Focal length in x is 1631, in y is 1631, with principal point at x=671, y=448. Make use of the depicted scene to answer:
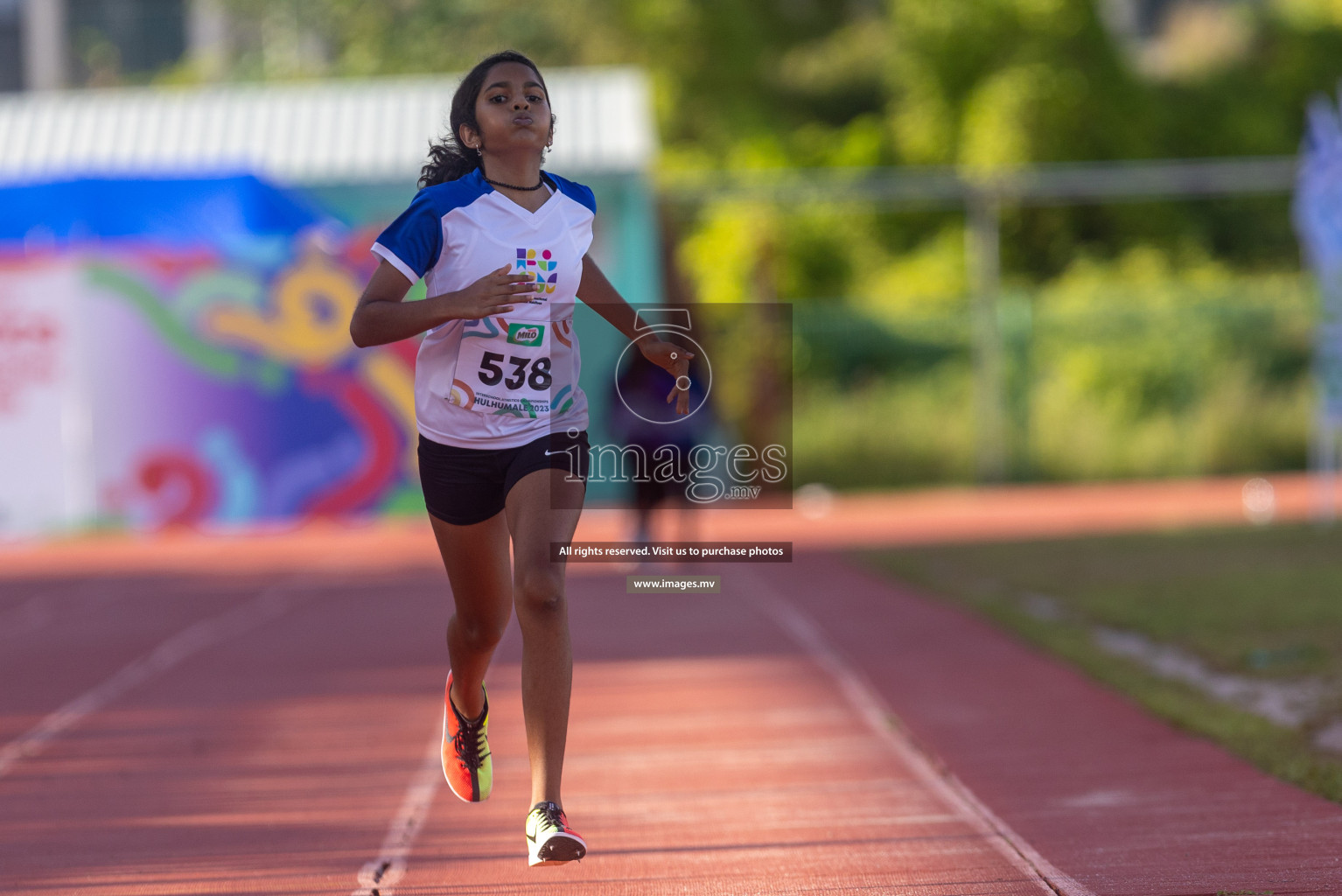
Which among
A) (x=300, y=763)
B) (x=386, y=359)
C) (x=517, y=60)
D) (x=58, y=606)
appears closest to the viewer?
(x=517, y=60)

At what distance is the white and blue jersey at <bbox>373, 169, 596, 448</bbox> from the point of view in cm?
408

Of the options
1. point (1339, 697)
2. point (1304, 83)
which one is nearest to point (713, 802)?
point (1339, 697)

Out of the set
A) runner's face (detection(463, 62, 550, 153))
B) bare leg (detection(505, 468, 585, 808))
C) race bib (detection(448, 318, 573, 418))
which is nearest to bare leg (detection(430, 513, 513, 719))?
bare leg (detection(505, 468, 585, 808))

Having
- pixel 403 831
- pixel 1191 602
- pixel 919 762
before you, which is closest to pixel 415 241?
pixel 403 831

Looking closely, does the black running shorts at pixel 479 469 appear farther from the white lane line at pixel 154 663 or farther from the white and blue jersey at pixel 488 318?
the white lane line at pixel 154 663

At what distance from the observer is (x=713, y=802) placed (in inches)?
214

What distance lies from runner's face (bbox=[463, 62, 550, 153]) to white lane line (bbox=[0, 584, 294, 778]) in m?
3.42

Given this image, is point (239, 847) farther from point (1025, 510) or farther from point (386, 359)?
point (1025, 510)

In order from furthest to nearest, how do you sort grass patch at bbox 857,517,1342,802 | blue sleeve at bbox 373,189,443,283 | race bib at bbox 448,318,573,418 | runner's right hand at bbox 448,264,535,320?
grass patch at bbox 857,517,1342,802, race bib at bbox 448,318,573,418, blue sleeve at bbox 373,189,443,283, runner's right hand at bbox 448,264,535,320

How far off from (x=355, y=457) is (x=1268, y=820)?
1498 cm

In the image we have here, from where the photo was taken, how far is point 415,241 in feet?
13.2

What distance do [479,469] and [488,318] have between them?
0.40m

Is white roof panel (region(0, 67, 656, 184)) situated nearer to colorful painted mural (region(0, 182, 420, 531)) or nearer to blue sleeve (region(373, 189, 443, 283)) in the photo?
colorful painted mural (region(0, 182, 420, 531))

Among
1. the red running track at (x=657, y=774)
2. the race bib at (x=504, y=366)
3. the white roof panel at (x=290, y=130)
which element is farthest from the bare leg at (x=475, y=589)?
the white roof panel at (x=290, y=130)
